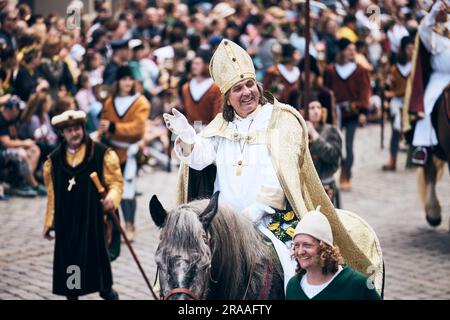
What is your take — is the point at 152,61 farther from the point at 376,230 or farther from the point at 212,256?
the point at 212,256

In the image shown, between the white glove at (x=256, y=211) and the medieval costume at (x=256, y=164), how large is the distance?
0.13ft

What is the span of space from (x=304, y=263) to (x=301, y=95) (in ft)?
25.0

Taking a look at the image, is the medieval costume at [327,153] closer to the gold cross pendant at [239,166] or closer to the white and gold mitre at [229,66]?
the white and gold mitre at [229,66]

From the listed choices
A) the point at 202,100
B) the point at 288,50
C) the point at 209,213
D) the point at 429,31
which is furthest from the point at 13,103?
the point at 209,213

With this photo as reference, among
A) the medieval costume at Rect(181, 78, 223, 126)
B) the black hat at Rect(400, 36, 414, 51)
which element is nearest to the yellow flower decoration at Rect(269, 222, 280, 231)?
the medieval costume at Rect(181, 78, 223, 126)

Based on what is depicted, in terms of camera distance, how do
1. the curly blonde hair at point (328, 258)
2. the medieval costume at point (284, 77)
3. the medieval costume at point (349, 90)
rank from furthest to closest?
the medieval costume at point (349, 90), the medieval costume at point (284, 77), the curly blonde hair at point (328, 258)

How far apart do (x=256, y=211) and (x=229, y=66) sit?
0.97m

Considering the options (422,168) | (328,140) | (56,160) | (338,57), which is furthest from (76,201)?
(338,57)

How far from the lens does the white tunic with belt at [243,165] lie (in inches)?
270

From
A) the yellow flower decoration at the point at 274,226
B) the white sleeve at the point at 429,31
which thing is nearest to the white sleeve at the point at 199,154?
the yellow flower decoration at the point at 274,226

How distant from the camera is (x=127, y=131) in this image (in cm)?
1277

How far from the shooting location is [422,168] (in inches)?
539

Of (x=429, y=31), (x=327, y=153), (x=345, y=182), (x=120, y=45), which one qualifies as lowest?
(x=345, y=182)

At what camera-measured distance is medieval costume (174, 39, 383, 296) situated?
6.85m
